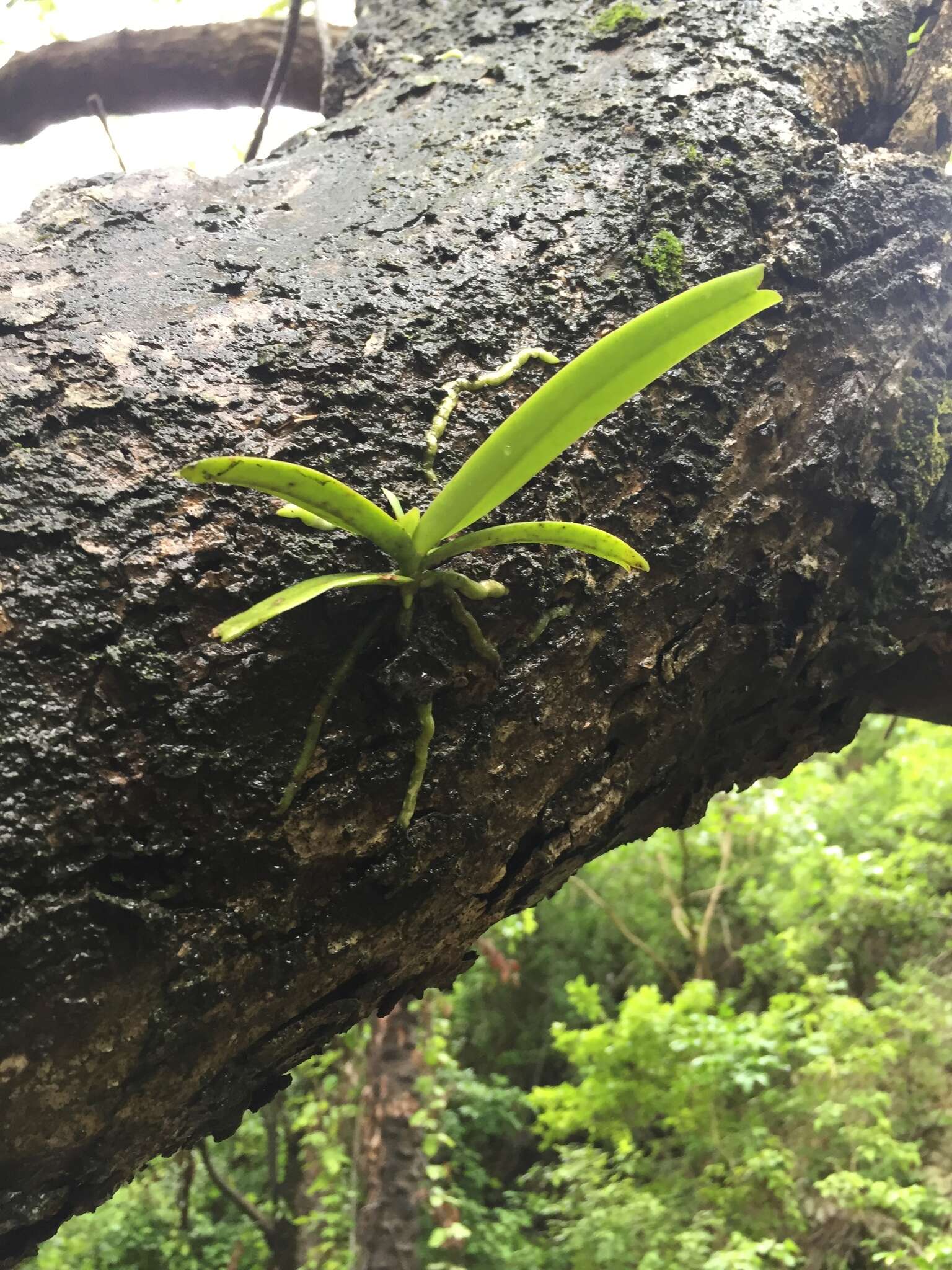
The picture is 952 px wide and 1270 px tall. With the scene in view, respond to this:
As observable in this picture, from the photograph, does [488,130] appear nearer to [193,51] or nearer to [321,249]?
[321,249]

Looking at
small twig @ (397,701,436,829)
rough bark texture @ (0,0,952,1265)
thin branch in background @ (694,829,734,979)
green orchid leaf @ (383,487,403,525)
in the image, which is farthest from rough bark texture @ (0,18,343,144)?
thin branch in background @ (694,829,734,979)

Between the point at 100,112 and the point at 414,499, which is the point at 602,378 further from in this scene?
the point at 100,112

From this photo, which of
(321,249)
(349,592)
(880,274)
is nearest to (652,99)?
(880,274)

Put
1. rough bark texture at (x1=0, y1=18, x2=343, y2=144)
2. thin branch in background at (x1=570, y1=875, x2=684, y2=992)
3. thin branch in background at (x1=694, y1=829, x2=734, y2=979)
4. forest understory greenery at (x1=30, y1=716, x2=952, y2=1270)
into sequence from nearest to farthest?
rough bark texture at (x1=0, y1=18, x2=343, y2=144)
forest understory greenery at (x1=30, y1=716, x2=952, y2=1270)
thin branch in background at (x1=694, y1=829, x2=734, y2=979)
thin branch in background at (x1=570, y1=875, x2=684, y2=992)

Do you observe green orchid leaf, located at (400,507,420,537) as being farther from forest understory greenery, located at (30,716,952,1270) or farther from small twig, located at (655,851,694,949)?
small twig, located at (655,851,694,949)

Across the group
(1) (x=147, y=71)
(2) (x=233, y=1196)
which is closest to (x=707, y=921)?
(2) (x=233, y=1196)

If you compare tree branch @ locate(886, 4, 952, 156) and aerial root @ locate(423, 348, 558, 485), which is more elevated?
tree branch @ locate(886, 4, 952, 156)
